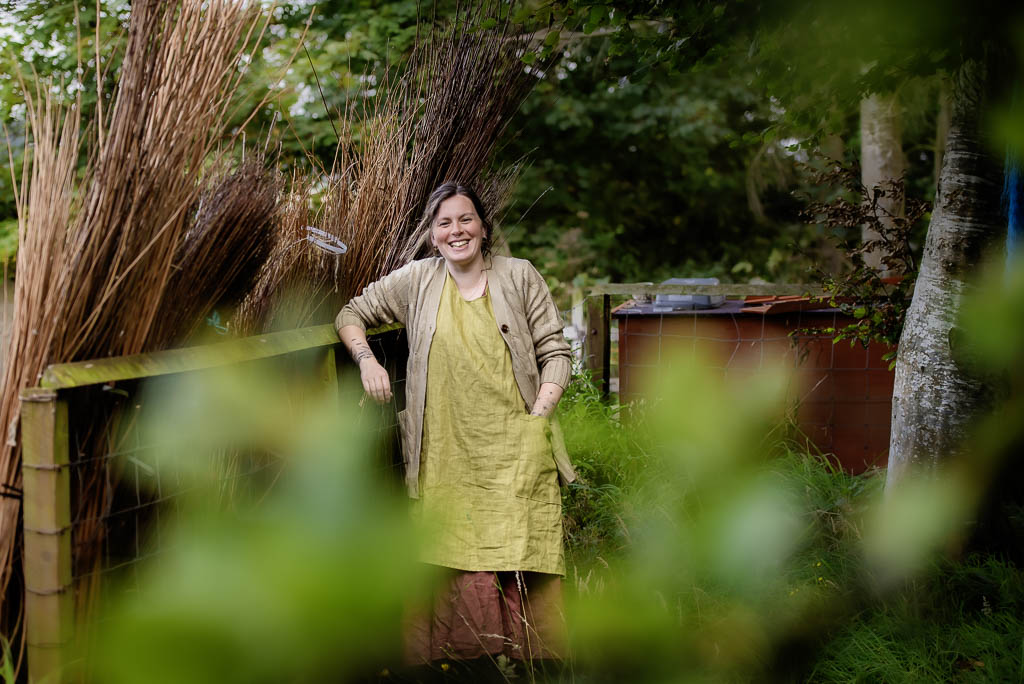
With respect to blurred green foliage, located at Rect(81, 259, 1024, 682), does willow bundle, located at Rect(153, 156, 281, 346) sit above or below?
above

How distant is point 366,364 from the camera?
2215mm

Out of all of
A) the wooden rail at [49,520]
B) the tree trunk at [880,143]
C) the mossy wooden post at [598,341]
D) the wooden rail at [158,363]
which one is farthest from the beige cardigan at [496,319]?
the tree trunk at [880,143]

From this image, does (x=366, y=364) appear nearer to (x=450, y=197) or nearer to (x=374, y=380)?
(x=374, y=380)

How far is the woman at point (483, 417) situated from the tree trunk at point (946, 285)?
1.08 m

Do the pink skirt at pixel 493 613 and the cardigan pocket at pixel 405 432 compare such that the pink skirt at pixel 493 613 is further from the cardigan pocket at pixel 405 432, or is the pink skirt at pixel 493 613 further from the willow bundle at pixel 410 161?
the willow bundle at pixel 410 161

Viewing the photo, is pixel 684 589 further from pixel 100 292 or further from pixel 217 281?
pixel 217 281

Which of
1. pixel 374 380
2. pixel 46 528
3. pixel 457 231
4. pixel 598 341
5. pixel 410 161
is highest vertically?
pixel 410 161

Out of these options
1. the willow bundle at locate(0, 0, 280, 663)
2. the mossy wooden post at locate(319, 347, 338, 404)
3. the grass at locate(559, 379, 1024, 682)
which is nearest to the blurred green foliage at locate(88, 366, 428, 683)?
the grass at locate(559, 379, 1024, 682)

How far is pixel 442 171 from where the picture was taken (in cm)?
294

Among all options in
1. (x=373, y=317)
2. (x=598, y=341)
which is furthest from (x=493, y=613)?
(x=598, y=341)

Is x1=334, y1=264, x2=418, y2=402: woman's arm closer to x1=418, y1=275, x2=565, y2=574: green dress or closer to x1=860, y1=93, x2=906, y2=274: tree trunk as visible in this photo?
x1=418, y1=275, x2=565, y2=574: green dress

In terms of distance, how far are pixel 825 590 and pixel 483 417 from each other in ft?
5.90

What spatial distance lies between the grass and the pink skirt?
0.17m

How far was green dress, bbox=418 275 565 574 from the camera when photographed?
7.50 ft
